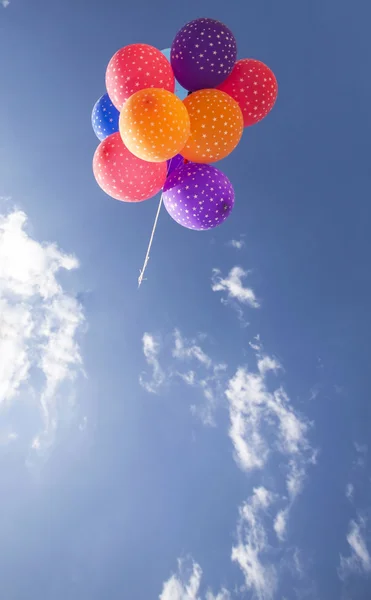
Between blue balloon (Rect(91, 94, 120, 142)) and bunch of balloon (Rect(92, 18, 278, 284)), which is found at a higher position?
blue balloon (Rect(91, 94, 120, 142))

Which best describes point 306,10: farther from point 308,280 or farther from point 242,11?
point 308,280

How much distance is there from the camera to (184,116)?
183 cm

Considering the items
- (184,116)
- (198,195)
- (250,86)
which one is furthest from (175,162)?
(250,86)

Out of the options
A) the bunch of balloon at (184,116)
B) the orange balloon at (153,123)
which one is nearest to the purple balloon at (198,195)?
the bunch of balloon at (184,116)

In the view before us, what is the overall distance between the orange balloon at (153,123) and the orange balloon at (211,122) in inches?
6.2

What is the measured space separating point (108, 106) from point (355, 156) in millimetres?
Answer: 2922

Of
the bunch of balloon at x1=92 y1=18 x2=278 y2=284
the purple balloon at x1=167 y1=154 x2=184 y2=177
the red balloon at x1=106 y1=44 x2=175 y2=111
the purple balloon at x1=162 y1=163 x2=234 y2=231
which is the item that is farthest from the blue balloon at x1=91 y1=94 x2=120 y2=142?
the purple balloon at x1=162 y1=163 x2=234 y2=231

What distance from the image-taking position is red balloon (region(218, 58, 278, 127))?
7.27 feet

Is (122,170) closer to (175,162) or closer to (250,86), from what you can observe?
(175,162)

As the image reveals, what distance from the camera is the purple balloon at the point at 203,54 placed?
2.04m

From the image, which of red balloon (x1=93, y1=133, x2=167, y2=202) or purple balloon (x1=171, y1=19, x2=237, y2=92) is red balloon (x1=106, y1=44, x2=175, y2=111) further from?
red balloon (x1=93, y1=133, x2=167, y2=202)

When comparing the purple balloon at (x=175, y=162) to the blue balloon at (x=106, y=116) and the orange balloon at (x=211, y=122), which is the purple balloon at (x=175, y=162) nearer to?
the orange balloon at (x=211, y=122)

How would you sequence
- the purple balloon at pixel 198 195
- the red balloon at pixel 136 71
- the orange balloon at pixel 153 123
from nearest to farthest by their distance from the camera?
the orange balloon at pixel 153 123 < the red balloon at pixel 136 71 < the purple balloon at pixel 198 195

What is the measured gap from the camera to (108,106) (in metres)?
2.32
